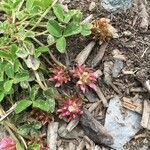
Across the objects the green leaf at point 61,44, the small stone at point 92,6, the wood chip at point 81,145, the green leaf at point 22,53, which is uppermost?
the small stone at point 92,6

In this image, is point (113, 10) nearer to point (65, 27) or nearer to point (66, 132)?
point (65, 27)

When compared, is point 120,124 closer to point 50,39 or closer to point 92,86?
point 92,86

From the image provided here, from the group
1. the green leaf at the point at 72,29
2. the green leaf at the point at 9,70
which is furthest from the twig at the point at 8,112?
the green leaf at the point at 72,29

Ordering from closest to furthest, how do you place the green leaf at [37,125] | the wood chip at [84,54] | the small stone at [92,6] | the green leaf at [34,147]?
the green leaf at [34,147] → the green leaf at [37,125] → the wood chip at [84,54] → the small stone at [92,6]

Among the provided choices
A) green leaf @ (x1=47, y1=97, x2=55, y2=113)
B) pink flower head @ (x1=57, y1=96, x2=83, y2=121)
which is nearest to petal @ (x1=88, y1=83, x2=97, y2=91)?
pink flower head @ (x1=57, y1=96, x2=83, y2=121)

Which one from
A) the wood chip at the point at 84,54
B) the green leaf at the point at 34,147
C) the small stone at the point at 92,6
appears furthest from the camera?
the small stone at the point at 92,6

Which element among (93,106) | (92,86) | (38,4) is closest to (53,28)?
(38,4)

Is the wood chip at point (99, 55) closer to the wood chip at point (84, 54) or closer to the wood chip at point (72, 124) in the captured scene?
the wood chip at point (84, 54)

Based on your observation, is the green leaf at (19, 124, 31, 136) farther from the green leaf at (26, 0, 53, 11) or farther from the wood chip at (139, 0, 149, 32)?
the wood chip at (139, 0, 149, 32)
